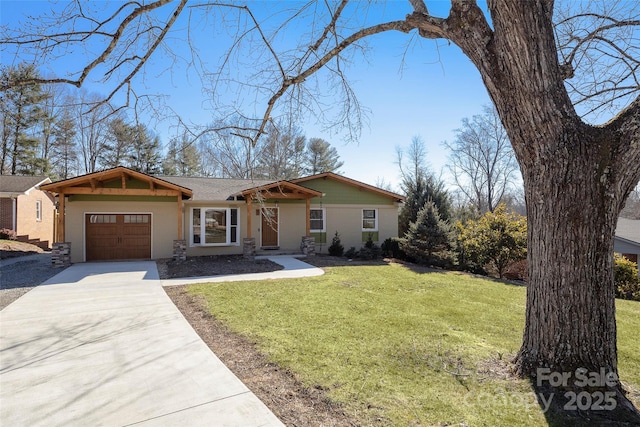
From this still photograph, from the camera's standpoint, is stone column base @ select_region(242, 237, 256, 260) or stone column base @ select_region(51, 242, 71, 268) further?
stone column base @ select_region(242, 237, 256, 260)

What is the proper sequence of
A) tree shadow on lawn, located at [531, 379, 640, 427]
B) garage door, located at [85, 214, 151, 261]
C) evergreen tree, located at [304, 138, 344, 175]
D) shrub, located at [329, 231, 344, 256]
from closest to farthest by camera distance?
tree shadow on lawn, located at [531, 379, 640, 427] < garage door, located at [85, 214, 151, 261] < shrub, located at [329, 231, 344, 256] < evergreen tree, located at [304, 138, 344, 175]

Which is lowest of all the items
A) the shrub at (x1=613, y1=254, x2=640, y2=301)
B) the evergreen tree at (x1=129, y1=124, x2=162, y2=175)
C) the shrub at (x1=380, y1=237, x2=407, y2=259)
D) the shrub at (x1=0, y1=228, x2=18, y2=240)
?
the shrub at (x1=613, y1=254, x2=640, y2=301)

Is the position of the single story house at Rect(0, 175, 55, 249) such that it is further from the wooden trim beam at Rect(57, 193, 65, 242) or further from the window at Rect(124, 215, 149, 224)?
the window at Rect(124, 215, 149, 224)

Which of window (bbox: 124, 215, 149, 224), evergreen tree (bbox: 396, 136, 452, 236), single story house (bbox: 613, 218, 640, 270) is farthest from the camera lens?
evergreen tree (bbox: 396, 136, 452, 236)

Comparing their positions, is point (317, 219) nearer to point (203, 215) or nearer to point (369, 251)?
point (369, 251)

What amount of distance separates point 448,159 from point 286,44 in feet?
93.9

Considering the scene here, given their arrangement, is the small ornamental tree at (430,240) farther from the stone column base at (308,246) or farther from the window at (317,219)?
the window at (317,219)

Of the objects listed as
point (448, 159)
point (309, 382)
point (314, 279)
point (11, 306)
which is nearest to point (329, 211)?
point (314, 279)

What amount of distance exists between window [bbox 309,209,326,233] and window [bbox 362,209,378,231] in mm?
2279

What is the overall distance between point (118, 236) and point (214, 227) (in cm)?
369

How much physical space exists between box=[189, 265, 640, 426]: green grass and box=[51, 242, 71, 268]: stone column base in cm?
657

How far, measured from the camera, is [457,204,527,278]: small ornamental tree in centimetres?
1212

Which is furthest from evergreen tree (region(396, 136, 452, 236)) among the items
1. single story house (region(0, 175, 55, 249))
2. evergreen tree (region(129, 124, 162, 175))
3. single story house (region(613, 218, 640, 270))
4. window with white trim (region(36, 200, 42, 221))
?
window with white trim (region(36, 200, 42, 221))

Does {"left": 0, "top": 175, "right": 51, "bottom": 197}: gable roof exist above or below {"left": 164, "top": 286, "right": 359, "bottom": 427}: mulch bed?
above
